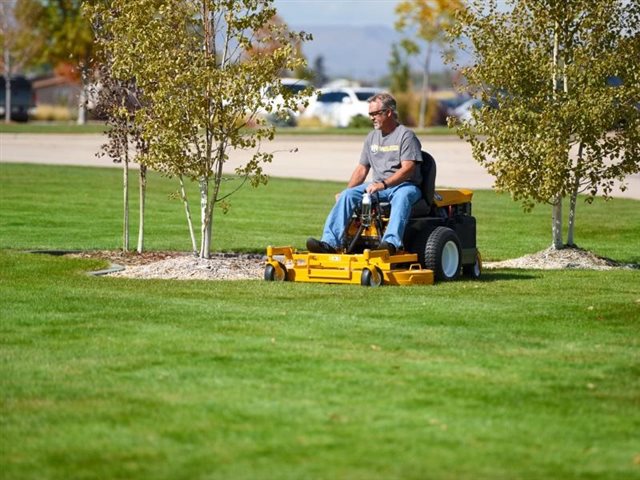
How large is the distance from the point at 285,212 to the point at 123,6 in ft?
27.7

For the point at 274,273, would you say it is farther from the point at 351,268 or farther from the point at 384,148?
the point at 384,148

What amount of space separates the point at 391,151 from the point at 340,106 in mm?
45825

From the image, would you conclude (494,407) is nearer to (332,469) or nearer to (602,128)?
(332,469)

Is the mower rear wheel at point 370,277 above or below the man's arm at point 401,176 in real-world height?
below

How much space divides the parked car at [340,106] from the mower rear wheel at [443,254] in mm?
44092

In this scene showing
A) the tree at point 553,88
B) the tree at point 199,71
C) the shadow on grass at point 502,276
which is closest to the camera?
the shadow on grass at point 502,276

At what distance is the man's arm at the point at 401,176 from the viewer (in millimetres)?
13008

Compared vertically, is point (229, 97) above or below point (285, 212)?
above

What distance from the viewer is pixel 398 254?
12.8m

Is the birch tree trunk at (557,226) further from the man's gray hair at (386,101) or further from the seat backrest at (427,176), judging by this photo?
the man's gray hair at (386,101)

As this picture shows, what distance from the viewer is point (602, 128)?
15094 mm

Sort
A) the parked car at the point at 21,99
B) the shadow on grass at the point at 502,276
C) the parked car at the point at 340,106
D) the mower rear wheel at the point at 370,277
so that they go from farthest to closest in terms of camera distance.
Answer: the parked car at the point at 340,106
the parked car at the point at 21,99
the shadow on grass at the point at 502,276
the mower rear wheel at the point at 370,277

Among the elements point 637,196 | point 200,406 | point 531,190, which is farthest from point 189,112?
point 637,196

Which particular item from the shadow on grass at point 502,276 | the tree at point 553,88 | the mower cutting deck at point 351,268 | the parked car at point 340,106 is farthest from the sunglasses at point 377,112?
the parked car at point 340,106
